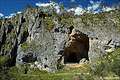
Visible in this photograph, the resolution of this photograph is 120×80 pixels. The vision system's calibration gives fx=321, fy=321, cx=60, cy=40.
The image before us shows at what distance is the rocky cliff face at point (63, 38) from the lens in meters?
86.6

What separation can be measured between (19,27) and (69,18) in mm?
31022

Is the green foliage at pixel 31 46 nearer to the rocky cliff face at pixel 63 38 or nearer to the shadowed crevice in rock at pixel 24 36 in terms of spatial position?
the rocky cliff face at pixel 63 38

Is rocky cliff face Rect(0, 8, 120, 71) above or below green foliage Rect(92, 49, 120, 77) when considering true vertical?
above

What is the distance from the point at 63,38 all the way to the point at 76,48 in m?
6.08

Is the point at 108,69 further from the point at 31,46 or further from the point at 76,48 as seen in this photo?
the point at 31,46

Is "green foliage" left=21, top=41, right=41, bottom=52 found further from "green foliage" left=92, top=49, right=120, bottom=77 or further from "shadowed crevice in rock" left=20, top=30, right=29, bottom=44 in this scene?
"green foliage" left=92, top=49, right=120, bottom=77

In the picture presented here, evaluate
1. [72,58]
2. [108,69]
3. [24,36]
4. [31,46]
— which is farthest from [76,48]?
[108,69]

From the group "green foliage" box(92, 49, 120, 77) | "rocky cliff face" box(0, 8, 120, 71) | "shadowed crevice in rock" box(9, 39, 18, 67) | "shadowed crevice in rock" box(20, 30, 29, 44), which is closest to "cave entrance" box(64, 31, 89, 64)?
"rocky cliff face" box(0, 8, 120, 71)

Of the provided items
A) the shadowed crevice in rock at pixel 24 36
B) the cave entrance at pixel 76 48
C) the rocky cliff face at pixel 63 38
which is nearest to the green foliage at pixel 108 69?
the rocky cliff face at pixel 63 38

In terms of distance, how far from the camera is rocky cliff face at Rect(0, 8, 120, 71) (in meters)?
86.6

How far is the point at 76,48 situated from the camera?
315ft

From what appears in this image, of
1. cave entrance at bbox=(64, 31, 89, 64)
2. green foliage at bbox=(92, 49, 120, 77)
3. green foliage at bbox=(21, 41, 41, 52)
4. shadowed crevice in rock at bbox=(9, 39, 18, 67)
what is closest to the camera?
green foliage at bbox=(92, 49, 120, 77)

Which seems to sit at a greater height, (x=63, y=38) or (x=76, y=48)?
(x=63, y=38)

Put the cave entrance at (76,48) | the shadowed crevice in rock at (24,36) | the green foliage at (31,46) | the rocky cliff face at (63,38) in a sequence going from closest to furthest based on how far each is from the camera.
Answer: the rocky cliff face at (63,38) → the cave entrance at (76,48) → the green foliage at (31,46) → the shadowed crevice in rock at (24,36)
